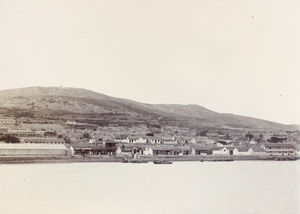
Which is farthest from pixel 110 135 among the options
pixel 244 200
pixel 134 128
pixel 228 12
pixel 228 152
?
pixel 228 12

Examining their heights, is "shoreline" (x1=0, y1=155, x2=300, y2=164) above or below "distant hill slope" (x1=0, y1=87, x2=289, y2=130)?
below

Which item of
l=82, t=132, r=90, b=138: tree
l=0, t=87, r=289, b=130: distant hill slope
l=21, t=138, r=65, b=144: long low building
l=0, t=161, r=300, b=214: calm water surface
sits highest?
l=0, t=87, r=289, b=130: distant hill slope

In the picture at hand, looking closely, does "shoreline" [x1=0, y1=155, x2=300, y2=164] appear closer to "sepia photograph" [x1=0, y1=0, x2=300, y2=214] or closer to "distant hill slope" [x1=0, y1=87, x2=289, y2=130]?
"sepia photograph" [x1=0, y1=0, x2=300, y2=214]

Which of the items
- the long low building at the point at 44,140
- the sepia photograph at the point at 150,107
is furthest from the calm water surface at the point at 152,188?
the long low building at the point at 44,140

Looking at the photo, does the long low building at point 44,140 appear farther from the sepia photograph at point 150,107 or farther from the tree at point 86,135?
the tree at point 86,135

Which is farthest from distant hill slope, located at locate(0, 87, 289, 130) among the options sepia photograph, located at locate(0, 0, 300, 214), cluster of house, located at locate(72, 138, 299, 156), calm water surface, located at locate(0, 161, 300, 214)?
calm water surface, located at locate(0, 161, 300, 214)

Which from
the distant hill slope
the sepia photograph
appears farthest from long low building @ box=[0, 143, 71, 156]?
the distant hill slope

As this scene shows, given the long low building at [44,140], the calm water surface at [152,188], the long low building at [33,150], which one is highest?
the long low building at [44,140]

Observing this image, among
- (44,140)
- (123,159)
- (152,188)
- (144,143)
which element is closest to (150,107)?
(144,143)
